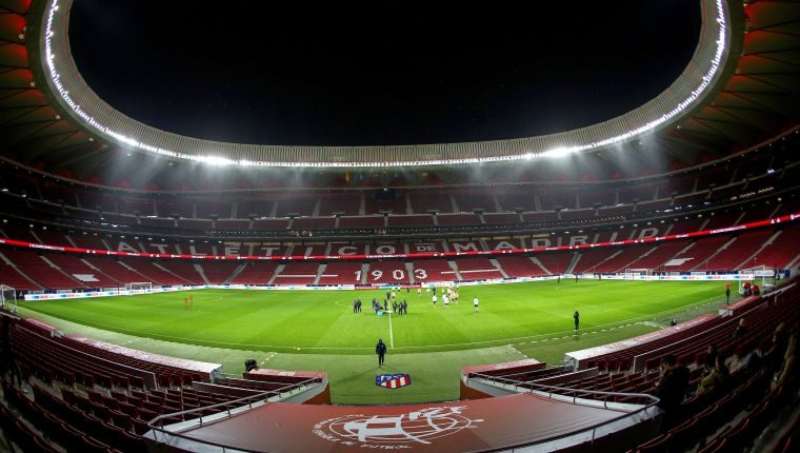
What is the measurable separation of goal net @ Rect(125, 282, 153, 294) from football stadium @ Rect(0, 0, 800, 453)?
2.19 metres

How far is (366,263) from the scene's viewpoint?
60.7 meters

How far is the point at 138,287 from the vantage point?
45719 mm

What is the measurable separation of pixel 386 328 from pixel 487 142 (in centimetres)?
4584

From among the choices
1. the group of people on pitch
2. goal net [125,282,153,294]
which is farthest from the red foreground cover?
goal net [125,282,153,294]

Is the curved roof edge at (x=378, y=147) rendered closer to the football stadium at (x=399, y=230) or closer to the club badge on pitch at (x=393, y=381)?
the football stadium at (x=399, y=230)

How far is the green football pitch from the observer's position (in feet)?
53.7

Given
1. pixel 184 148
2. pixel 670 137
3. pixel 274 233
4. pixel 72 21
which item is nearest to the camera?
pixel 72 21

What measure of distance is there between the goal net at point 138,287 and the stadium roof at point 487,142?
53.7 feet

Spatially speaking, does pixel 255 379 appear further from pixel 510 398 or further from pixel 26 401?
pixel 510 398

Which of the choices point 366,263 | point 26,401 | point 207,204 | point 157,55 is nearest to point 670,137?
point 366,263

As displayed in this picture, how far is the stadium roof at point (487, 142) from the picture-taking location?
2547 cm

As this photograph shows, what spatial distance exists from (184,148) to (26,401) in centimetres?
5500

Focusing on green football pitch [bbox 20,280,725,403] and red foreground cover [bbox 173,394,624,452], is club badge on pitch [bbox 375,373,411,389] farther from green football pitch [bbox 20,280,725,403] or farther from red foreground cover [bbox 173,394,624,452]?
red foreground cover [bbox 173,394,624,452]

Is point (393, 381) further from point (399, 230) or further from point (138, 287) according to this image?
point (399, 230)
